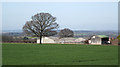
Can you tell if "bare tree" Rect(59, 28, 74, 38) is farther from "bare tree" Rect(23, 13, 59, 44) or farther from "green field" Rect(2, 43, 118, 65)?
"green field" Rect(2, 43, 118, 65)

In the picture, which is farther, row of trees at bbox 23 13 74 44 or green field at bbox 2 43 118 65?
row of trees at bbox 23 13 74 44

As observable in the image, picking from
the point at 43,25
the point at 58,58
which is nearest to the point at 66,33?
the point at 43,25

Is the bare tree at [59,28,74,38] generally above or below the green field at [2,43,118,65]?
above

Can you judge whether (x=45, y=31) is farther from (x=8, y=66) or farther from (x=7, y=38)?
(x=8, y=66)

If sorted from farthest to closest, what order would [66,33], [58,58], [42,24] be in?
[66,33] → [42,24] → [58,58]

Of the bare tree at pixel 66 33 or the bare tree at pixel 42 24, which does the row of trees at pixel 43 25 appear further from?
the bare tree at pixel 66 33

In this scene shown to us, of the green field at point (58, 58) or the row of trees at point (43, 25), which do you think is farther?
the row of trees at point (43, 25)

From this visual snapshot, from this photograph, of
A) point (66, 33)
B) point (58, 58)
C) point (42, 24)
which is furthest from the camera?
point (66, 33)

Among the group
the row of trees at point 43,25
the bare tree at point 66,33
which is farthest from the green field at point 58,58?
the bare tree at point 66,33

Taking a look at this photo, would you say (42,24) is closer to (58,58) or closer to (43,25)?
(43,25)

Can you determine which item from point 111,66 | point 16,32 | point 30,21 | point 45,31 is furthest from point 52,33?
point 111,66

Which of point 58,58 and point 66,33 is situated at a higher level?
point 66,33

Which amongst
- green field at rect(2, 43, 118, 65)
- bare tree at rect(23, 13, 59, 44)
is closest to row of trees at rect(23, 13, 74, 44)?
bare tree at rect(23, 13, 59, 44)

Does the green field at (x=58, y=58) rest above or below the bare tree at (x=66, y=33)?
below
